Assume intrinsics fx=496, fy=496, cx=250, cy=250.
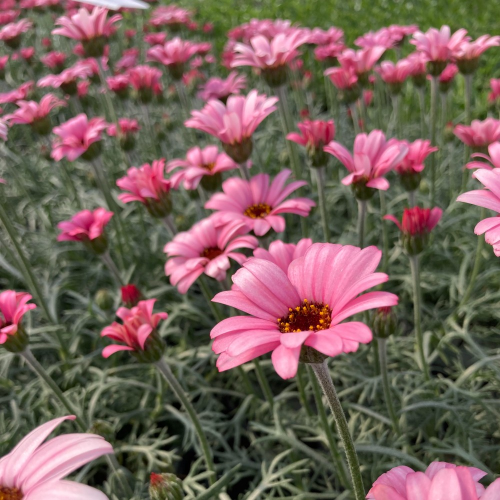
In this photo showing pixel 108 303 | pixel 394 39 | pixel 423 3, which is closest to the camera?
pixel 108 303

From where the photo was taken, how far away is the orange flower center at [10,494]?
0.90 metres

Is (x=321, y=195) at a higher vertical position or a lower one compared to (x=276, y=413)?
higher

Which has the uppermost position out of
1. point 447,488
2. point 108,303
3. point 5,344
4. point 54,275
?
point 447,488

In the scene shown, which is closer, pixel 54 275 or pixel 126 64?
pixel 54 275

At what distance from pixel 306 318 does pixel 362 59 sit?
73.4 inches

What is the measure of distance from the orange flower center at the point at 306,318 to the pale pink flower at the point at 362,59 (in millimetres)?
1745

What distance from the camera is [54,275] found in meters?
2.80

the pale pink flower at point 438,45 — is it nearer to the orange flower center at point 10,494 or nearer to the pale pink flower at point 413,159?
the pale pink flower at point 413,159

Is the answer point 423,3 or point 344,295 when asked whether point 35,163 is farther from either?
point 423,3

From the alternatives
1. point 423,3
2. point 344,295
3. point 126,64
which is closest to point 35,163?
point 126,64

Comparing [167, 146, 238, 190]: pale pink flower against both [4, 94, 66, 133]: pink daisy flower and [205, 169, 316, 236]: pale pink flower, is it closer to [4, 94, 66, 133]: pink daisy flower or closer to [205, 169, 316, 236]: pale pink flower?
[205, 169, 316, 236]: pale pink flower

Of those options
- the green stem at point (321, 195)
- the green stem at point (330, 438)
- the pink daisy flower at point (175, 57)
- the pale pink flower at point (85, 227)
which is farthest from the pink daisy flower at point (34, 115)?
the green stem at point (330, 438)

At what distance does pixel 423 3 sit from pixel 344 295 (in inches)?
225

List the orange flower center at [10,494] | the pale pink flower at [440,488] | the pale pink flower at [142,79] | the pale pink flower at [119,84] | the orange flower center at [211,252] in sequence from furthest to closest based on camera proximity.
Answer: the pale pink flower at [119,84], the pale pink flower at [142,79], the orange flower center at [211,252], the orange flower center at [10,494], the pale pink flower at [440,488]
